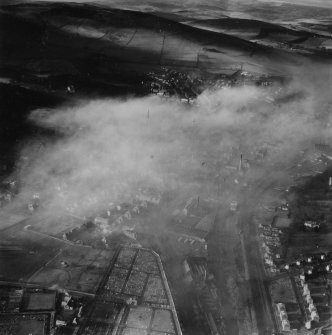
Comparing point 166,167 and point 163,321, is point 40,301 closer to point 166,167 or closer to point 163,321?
point 163,321

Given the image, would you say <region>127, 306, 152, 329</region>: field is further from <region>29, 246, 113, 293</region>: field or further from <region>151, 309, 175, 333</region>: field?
<region>29, 246, 113, 293</region>: field

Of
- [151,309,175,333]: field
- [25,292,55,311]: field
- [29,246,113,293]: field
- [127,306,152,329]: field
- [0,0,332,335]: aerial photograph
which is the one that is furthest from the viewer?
[29,246,113,293]: field

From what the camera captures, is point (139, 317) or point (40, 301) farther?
point (40, 301)

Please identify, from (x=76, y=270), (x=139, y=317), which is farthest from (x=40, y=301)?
(x=139, y=317)

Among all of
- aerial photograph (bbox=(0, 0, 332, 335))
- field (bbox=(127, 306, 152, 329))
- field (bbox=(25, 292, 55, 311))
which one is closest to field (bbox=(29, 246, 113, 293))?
aerial photograph (bbox=(0, 0, 332, 335))

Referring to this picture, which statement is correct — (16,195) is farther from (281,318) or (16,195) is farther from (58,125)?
(281,318)

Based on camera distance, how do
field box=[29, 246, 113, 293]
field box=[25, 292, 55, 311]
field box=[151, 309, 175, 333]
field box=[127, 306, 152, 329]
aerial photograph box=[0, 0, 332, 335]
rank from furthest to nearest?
1. field box=[29, 246, 113, 293]
2. aerial photograph box=[0, 0, 332, 335]
3. field box=[25, 292, 55, 311]
4. field box=[127, 306, 152, 329]
5. field box=[151, 309, 175, 333]

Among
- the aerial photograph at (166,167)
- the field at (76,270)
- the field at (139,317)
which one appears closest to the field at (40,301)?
the aerial photograph at (166,167)

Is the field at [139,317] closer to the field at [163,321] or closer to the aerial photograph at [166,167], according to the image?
the aerial photograph at [166,167]

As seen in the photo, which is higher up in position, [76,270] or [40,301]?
[76,270]
